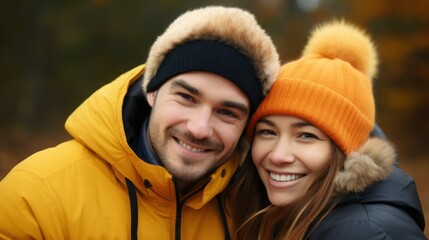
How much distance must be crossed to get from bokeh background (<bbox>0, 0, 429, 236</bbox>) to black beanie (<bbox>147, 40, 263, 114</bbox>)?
763cm

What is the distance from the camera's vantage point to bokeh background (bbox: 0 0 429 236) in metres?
13.5

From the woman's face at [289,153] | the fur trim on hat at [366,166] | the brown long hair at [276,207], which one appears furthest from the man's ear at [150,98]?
the fur trim on hat at [366,166]

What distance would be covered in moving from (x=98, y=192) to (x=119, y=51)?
739 inches

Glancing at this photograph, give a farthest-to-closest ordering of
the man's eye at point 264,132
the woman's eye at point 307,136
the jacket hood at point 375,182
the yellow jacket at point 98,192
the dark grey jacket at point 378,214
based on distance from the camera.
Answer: the man's eye at point 264,132
the woman's eye at point 307,136
the jacket hood at point 375,182
the yellow jacket at point 98,192
the dark grey jacket at point 378,214

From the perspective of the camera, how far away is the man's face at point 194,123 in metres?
3.15

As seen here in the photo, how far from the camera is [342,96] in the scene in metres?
3.26

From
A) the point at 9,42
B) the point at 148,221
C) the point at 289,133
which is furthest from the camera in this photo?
the point at 9,42

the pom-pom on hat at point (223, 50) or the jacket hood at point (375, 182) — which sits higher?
the pom-pom on hat at point (223, 50)

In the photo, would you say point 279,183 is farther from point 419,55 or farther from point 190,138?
point 419,55

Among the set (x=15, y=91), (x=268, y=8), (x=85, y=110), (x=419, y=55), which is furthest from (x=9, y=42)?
(x=85, y=110)

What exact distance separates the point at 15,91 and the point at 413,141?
590 inches

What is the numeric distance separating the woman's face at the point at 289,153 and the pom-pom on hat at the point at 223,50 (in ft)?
0.76

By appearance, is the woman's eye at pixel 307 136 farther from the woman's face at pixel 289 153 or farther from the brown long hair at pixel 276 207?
the brown long hair at pixel 276 207

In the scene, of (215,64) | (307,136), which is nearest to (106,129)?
(215,64)
